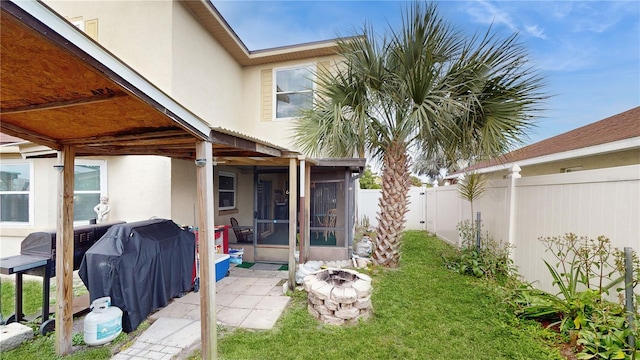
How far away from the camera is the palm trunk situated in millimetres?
6719

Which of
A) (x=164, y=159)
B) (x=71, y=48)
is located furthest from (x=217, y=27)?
(x=71, y=48)

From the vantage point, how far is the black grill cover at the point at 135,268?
12.5 ft

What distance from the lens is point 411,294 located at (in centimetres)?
516

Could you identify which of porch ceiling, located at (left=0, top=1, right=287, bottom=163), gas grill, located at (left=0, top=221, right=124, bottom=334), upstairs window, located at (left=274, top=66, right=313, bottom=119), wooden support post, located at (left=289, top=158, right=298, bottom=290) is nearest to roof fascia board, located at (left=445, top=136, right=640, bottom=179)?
wooden support post, located at (left=289, top=158, right=298, bottom=290)

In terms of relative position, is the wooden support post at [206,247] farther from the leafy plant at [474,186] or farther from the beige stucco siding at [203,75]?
the leafy plant at [474,186]

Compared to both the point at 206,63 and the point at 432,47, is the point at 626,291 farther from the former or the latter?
the point at 206,63

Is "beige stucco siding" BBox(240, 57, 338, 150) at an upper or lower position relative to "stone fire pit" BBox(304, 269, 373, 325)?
upper

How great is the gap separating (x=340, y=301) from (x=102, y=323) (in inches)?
125

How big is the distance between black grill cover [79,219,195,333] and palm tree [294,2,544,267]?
11.8ft

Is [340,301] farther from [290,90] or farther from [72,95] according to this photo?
[290,90]

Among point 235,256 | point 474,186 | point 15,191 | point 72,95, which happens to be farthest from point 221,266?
point 474,186

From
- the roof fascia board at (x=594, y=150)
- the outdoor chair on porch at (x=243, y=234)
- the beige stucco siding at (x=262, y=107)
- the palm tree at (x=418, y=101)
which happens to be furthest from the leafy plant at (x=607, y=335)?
the beige stucco siding at (x=262, y=107)

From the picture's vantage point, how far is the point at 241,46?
8.71m

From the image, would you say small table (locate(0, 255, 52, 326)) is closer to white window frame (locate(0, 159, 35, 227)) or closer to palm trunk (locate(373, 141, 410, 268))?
white window frame (locate(0, 159, 35, 227))
